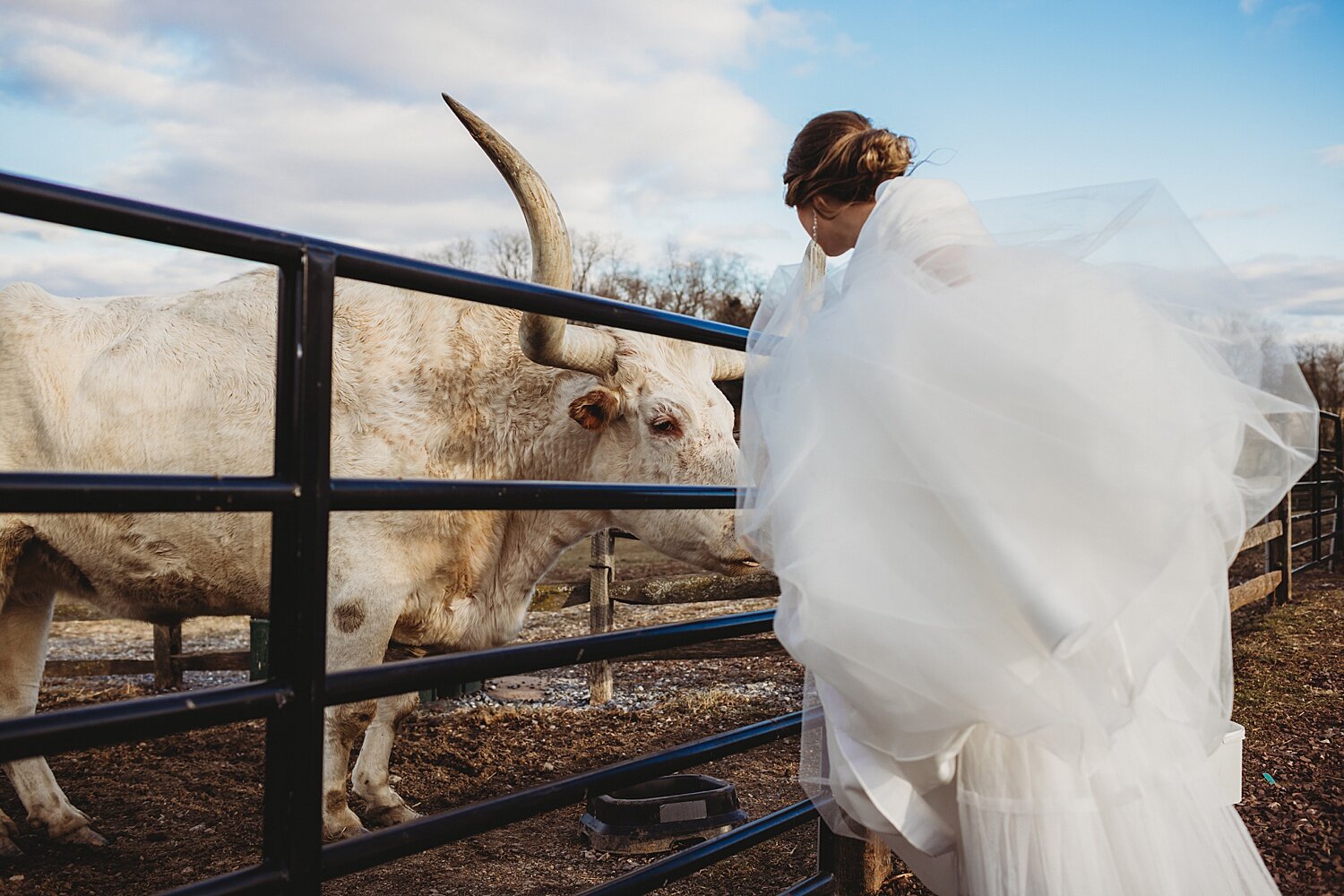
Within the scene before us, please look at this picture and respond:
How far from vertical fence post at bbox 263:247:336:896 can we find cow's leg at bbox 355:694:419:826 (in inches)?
97.6

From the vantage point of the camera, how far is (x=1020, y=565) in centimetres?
140

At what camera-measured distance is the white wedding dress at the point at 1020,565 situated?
1.43m

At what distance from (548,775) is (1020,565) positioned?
344 cm

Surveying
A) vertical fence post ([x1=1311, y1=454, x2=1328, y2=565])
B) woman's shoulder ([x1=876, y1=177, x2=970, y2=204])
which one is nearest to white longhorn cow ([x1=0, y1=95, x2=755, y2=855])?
woman's shoulder ([x1=876, y1=177, x2=970, y2=204])

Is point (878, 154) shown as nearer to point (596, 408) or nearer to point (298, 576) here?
point (298, 576)

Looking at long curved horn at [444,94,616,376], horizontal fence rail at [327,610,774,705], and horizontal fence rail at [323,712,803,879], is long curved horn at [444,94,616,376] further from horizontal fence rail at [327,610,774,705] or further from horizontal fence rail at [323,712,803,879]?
horizontal fence rail at [323,712,803,879]

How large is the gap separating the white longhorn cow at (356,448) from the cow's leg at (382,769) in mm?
10

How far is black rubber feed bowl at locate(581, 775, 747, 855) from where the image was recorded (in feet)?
10.5

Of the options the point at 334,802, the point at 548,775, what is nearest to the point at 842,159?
the point at 334,802

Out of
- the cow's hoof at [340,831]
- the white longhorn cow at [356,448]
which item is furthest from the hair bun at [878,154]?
the cow's hoof at [340,831]

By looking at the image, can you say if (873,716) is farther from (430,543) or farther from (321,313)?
(430,543)

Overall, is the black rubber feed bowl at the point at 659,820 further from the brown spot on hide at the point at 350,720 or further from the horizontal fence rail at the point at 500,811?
the horizontal fence rail at the point at 500,811

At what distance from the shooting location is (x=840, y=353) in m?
1.62

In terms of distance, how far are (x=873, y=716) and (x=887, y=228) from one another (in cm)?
96
